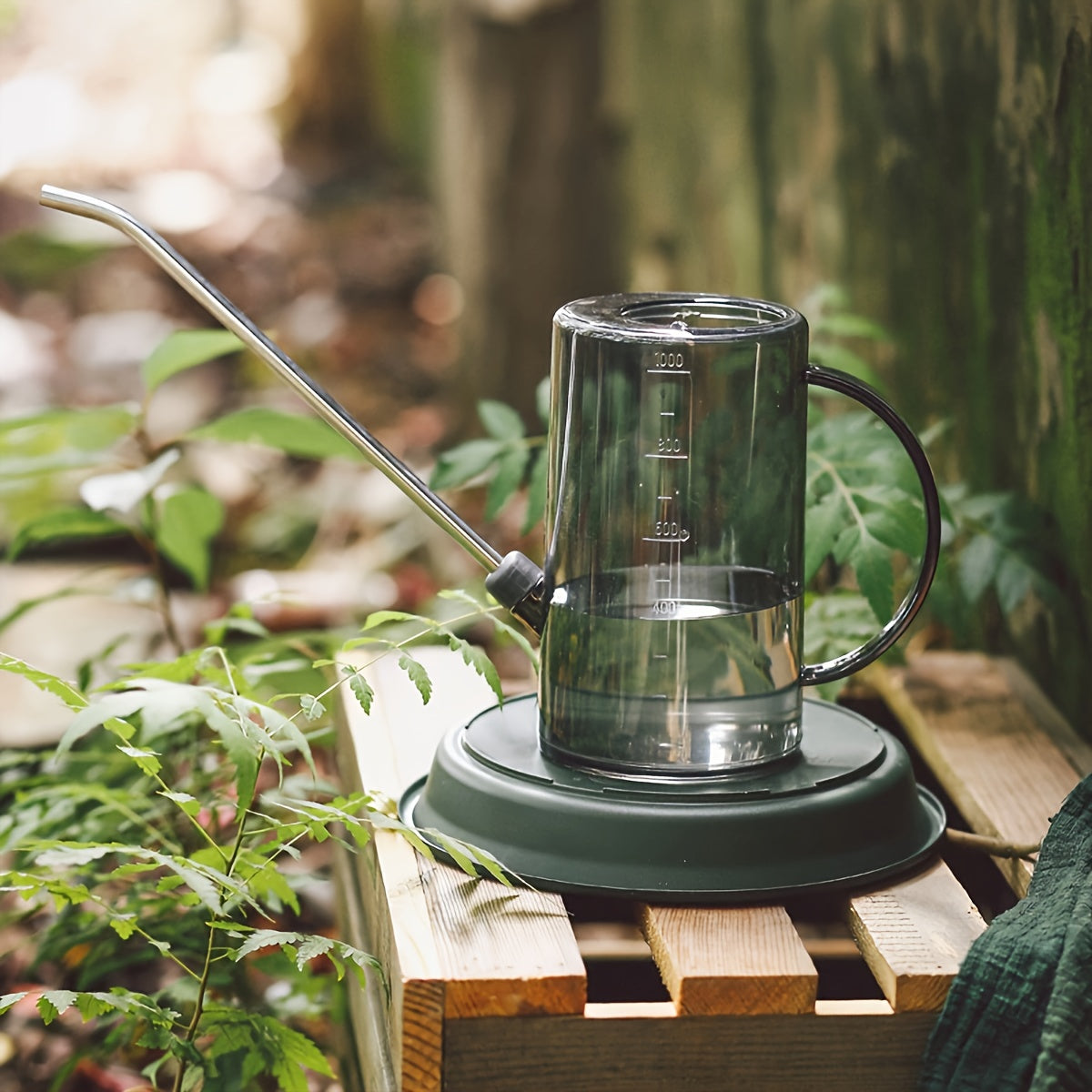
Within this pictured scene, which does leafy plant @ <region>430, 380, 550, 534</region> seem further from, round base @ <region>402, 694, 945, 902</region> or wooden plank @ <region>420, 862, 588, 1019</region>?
wooden plank @ <region>420, 862, 588, 1019</region>

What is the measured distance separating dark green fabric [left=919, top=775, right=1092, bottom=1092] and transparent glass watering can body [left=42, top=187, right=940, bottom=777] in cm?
26

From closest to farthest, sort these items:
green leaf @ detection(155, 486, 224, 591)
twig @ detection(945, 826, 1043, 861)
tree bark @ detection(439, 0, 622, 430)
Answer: twig @ detection(945, 826, 1043, 861), green leaf @ detection(155, 486, 224, 591), tree bark @ detection(439, 0, 622, 430)

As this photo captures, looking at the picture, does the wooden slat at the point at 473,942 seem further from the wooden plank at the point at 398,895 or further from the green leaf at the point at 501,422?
the green leaf at the point at 501,422

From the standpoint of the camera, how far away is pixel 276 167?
29.6 feet

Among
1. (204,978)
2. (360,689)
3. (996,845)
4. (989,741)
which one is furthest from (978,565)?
(204,978)

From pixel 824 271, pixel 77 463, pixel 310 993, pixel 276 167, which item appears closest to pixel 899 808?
pixel 310 993

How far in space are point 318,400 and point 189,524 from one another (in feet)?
2.24

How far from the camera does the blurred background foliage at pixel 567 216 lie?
1678 millimetres

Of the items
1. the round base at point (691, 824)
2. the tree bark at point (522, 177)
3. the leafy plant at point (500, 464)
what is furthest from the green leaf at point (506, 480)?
the tree bark at point (522, 177)

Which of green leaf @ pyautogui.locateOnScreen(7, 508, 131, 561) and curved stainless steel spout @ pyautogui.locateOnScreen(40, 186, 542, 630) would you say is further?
green leaf @ pyautogui.locateOnScreen(7, 508, 131, 561)

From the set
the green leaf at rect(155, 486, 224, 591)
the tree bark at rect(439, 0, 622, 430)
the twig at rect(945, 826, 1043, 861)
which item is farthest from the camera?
the tree bark at rect(439, 0, 622, 430)

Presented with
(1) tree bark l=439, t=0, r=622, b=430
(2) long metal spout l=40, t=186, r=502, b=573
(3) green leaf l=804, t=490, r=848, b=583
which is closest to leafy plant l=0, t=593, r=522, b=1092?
(2) long metal spout l=40, t=186, r=502, b=573

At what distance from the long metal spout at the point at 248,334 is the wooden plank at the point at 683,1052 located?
17.1 inches

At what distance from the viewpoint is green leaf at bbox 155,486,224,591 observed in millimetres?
1838
